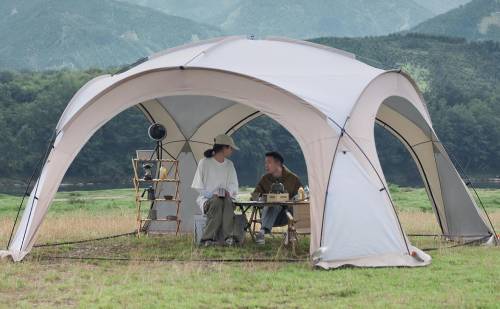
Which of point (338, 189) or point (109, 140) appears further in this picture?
point (109, 140)

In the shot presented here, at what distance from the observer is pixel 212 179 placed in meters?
11.0

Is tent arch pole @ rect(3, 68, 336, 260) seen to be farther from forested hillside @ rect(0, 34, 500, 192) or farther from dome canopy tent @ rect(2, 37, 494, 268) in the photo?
forested hillside @ rect(0, 34, 500, 192)

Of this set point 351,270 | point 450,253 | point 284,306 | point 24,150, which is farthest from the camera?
point 24,150

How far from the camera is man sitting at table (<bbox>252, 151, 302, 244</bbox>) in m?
11.2

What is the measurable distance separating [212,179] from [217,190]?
0.25 meters

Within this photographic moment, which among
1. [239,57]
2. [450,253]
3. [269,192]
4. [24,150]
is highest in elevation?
[24,150]

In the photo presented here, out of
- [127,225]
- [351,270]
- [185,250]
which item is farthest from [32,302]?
[127,225]

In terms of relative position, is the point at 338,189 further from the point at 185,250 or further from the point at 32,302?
the point at 32,302

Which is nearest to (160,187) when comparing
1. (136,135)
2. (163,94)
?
(163,94)

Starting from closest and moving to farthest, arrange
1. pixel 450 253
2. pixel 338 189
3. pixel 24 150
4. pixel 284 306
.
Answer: pixel 284 306, pixel 338 189, pixel 450 253, pixel 24 150

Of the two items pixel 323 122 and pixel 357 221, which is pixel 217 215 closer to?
pixel 323 122

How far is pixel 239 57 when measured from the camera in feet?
34.2

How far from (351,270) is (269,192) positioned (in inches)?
119

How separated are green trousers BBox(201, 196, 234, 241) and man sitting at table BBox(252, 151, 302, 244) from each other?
459mm
